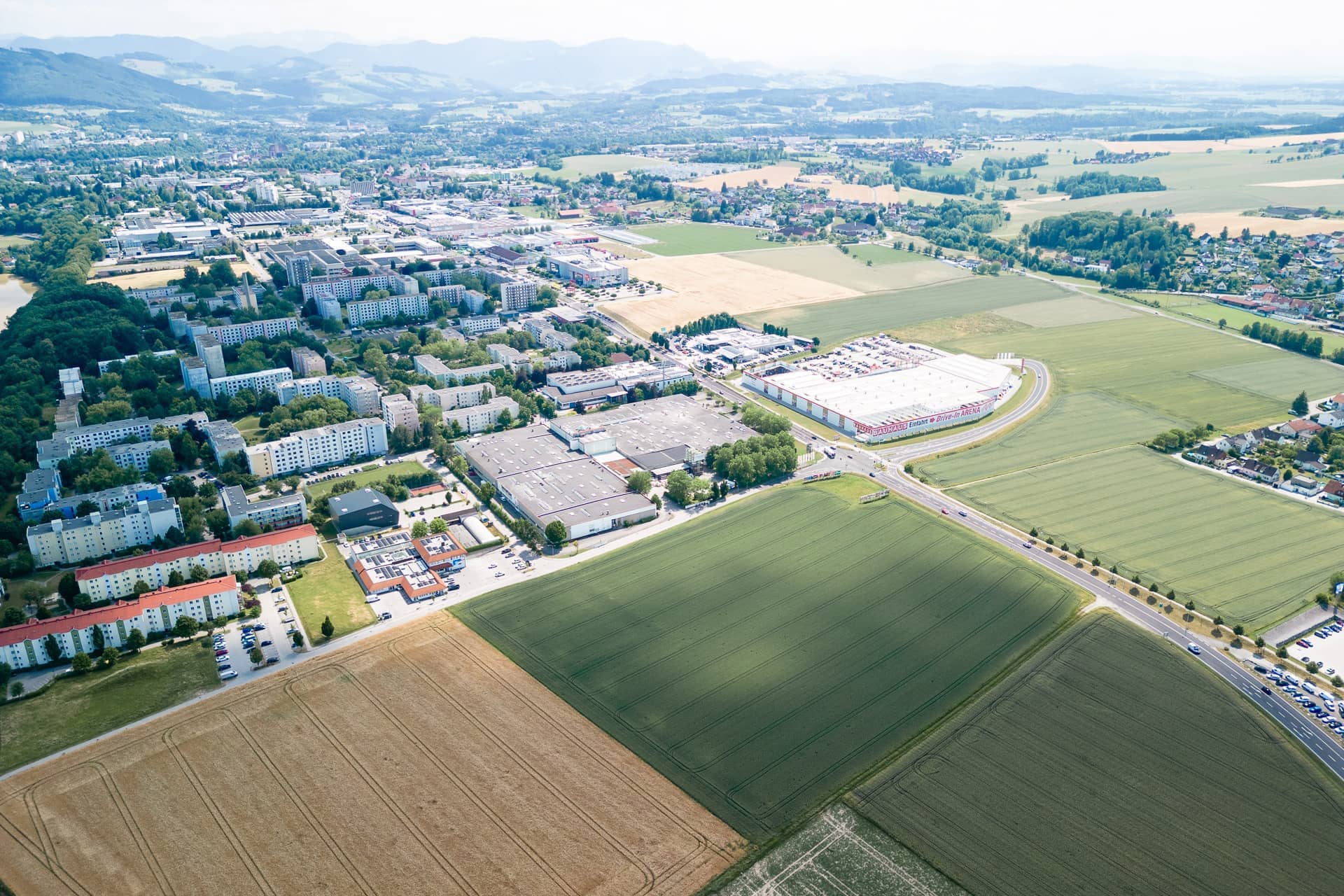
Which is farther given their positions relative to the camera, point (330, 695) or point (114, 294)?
point (114, 294)

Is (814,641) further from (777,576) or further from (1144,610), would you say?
(1144,610)

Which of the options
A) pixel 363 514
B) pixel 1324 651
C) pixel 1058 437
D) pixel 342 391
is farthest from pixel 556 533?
pixel 1058 437

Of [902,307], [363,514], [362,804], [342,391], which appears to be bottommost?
[362,804]

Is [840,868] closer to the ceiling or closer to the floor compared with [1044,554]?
closer to the floor

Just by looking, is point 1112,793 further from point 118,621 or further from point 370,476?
point 370,476

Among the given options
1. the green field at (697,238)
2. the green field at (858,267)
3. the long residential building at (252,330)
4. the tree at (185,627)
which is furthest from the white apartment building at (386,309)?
the tree at (185,627)

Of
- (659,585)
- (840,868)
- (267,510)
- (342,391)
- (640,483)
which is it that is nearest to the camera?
(840,868)

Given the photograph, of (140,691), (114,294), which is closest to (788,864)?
(140,691)

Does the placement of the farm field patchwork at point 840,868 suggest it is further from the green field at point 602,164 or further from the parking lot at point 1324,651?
the green field at point 602,164

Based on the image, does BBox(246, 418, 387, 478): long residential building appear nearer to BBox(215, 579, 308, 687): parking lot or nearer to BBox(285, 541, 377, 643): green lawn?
BBox(285, 541, 377, 643): green lawn
